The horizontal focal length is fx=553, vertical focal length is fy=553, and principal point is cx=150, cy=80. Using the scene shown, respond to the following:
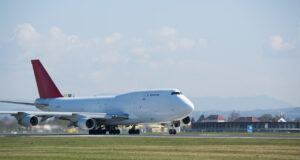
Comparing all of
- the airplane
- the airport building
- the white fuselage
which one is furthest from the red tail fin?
the airport building

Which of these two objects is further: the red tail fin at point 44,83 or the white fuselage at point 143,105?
the red tail fin at point 44,83

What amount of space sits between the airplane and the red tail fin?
478 cm

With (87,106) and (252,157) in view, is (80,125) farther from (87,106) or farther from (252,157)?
(252,157)

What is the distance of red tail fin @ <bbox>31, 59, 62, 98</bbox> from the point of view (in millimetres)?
89750

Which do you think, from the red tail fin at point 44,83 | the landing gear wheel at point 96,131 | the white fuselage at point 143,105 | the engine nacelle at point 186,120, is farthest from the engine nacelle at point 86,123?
the red tail fin at point 44,83

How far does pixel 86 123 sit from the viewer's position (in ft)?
239

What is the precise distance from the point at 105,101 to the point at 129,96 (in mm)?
5057

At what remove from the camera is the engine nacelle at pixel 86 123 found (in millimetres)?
72688

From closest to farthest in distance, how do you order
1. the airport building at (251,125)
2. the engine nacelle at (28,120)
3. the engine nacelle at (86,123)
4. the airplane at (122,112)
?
the engine nacelle at (28,120) → the airplane at (122,112) → the engine nacelle at (86,123) → the airport building at (251,125)

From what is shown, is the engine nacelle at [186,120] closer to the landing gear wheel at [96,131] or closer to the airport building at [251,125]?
the landing gear wheel at [96,131]

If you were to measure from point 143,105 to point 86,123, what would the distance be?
791cm

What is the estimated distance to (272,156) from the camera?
31.5 m

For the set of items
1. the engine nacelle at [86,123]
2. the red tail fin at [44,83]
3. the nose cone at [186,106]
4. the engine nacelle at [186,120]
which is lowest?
the engine nacelle at [86,123]

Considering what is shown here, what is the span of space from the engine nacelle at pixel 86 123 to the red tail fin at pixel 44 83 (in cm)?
1770
